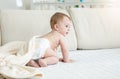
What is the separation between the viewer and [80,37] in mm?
1985

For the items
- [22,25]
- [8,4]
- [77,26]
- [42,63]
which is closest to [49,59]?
[42,63]

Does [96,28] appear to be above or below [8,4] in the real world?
below

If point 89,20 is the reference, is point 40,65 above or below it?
below

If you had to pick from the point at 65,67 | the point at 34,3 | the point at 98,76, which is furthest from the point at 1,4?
the point at 98,76

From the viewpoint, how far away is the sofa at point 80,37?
4.29 feet

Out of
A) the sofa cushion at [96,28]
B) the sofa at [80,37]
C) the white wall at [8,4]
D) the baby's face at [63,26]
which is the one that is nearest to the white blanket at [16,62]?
the sofa at [80,37]

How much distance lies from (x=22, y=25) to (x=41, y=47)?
47 centimetres

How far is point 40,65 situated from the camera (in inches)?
54.1

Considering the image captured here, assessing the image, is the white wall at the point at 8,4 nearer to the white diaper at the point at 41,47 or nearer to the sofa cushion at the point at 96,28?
the sofa cushion at the point at 96,28

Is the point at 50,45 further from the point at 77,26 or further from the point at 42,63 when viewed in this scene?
the point at 77,26

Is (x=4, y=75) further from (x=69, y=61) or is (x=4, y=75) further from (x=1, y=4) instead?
(x=1, y=4)

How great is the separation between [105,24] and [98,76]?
1036 millimetres

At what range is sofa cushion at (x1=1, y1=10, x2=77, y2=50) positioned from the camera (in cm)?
182

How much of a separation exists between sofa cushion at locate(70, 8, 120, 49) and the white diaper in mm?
550
